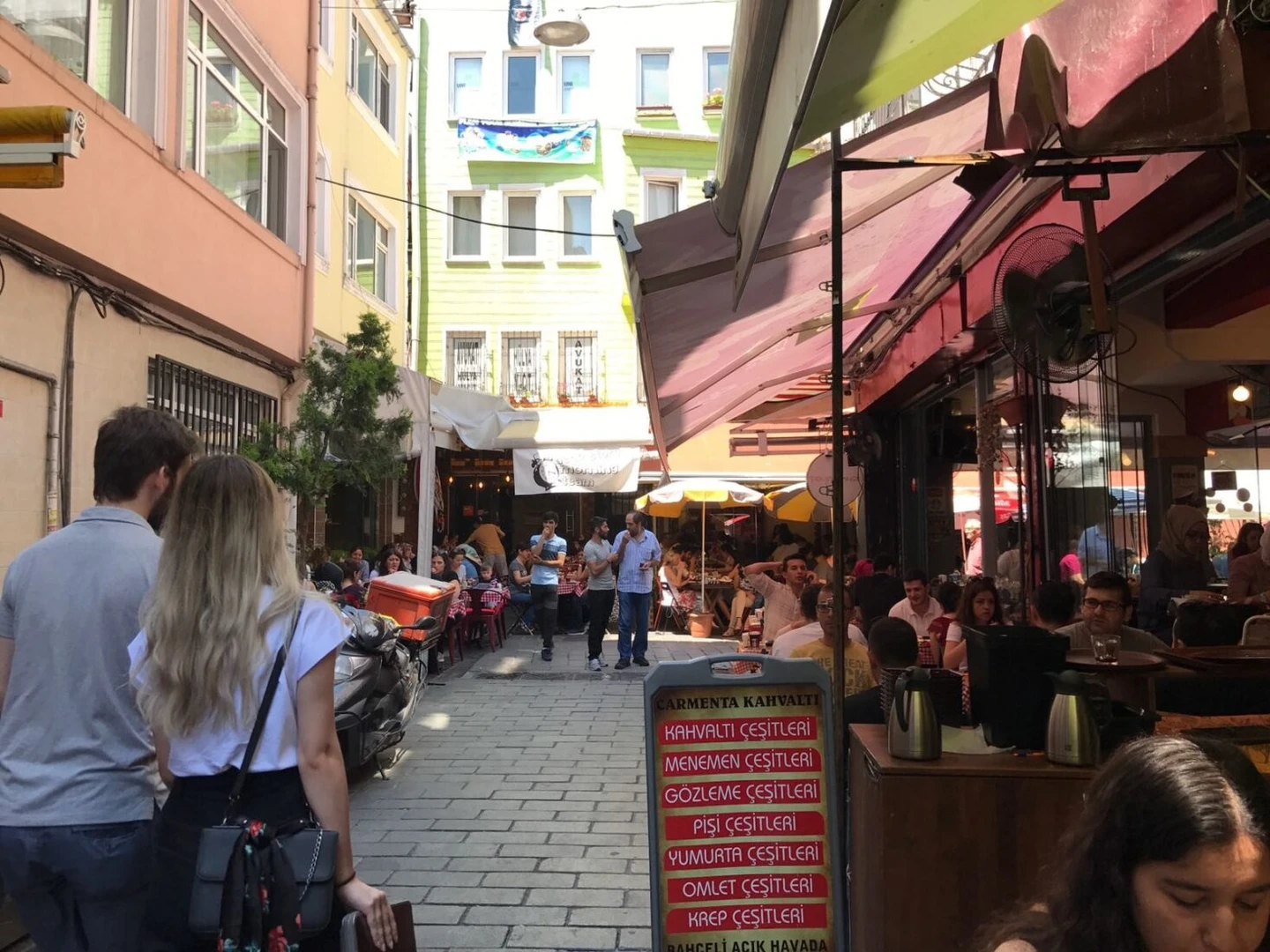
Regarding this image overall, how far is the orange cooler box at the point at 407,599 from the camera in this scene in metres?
9.15

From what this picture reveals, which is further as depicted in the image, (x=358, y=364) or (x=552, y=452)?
(x=552, y=452)

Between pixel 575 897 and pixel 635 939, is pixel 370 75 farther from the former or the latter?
pixel 635 939

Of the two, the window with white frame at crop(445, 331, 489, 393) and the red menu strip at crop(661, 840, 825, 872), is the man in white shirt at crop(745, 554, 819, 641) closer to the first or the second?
the red menu strip at crop(661, 840, 825, 872)

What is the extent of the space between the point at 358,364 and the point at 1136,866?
8525mm

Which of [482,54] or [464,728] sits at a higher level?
[482,54]

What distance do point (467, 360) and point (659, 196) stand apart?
5667mm

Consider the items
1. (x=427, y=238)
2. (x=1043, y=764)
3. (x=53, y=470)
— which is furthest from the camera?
(x=427, y=238)

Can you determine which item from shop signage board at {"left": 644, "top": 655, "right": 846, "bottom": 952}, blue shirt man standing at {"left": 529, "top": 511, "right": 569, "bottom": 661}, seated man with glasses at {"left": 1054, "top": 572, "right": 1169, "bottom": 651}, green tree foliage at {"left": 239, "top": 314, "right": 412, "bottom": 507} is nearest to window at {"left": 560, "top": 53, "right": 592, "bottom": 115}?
blue shirt man standing at {"left": 529, "top": 511, "right": 569, "bottom": 661}

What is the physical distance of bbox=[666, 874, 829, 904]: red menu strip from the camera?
3.47 meters

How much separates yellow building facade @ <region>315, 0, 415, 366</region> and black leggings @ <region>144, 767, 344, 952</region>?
41.8ft

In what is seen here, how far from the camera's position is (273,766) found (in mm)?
2236

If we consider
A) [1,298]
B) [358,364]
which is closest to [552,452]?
[358,364]

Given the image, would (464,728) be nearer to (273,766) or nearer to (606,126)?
(273,766)

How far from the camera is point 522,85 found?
77.5 feet
